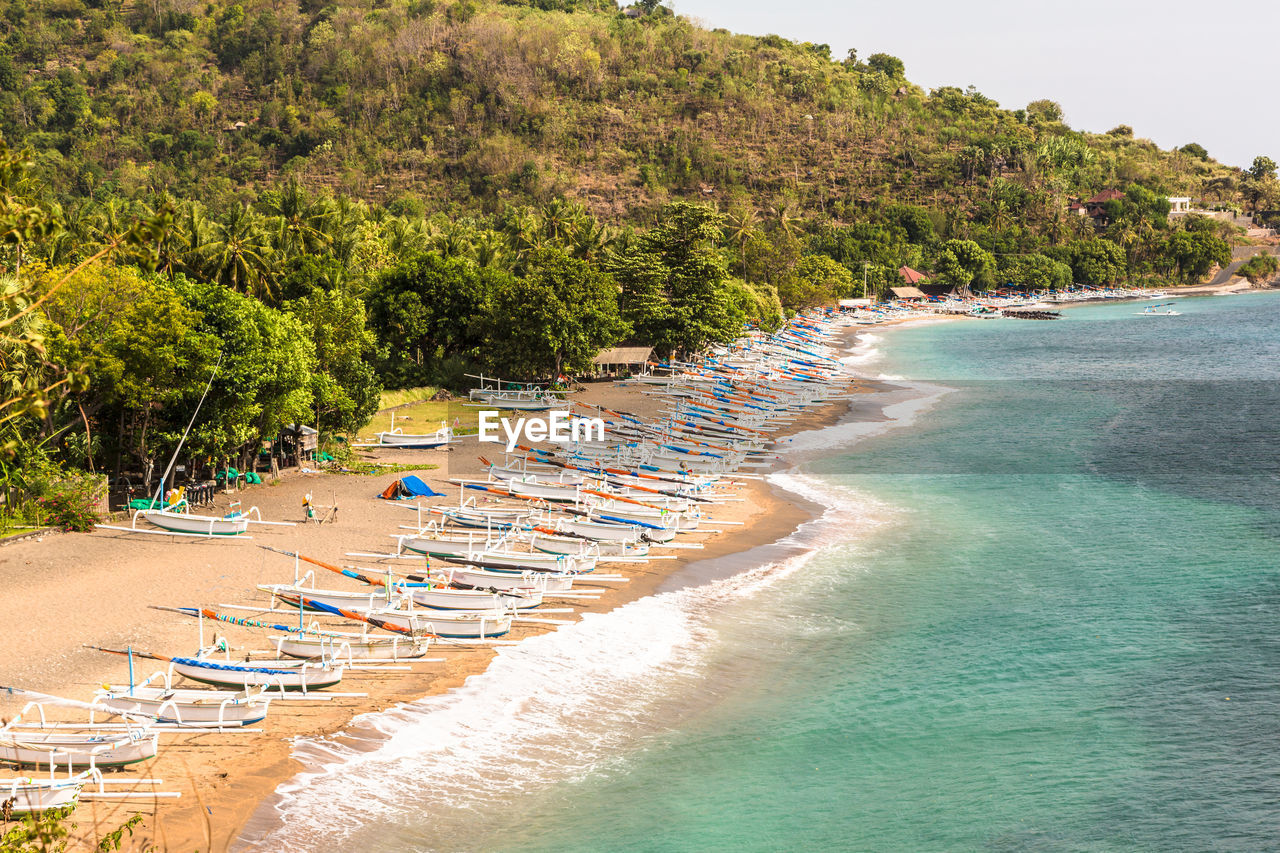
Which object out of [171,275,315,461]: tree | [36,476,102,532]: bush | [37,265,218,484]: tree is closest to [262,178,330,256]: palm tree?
[171,275,315,461]: tree

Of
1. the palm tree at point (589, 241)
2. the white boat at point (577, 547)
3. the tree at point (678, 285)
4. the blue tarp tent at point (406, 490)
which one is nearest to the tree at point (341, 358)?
the blue tarp tent at point (406, 490)

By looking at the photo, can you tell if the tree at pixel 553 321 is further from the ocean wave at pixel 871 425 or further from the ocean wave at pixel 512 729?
the ocean wave at pixel 512 729

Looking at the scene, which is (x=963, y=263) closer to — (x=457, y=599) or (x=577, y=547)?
(x=577, y=547)

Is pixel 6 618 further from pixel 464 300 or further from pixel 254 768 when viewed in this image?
pixel 464 300

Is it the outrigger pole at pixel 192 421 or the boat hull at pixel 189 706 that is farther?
the outrigger pole at pixel 192 421

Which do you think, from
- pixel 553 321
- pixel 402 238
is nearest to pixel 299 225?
pixel 402 238

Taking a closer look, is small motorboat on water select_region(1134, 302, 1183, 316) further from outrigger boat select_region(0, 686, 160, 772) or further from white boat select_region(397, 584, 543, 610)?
outrigger boat select_region(0, 686, 160, 772)
